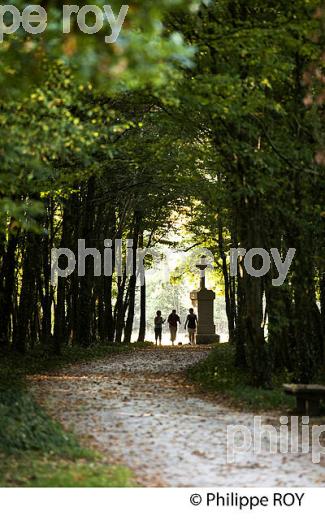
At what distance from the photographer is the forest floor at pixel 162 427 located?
9406 millimetres

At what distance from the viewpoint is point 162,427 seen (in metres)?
12.3

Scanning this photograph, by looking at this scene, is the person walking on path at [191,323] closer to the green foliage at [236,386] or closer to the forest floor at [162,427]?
the green foliage at [236,386]

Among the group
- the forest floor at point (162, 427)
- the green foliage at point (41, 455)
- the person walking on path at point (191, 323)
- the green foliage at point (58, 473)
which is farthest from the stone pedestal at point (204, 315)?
the green foliage at point (58, 473)

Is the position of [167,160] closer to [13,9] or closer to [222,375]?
[222,375]

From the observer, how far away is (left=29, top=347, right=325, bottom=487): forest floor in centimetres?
941

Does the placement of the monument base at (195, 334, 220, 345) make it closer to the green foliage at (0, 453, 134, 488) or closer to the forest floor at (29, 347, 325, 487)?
the forest floor at (29, 347, 325, 487)

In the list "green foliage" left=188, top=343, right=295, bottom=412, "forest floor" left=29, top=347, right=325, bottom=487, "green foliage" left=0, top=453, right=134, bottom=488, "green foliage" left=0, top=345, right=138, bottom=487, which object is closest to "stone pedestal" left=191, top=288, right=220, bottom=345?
"green foliage" left=188, top=343, right=295, bottom=412

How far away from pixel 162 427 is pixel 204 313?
30.4 metres

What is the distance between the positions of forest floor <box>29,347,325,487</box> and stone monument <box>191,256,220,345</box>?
21.2 metres

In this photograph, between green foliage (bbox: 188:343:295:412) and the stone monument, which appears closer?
green foliage (bbox: 188:343:295:412)

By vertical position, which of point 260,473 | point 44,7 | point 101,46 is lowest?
point 260,473
